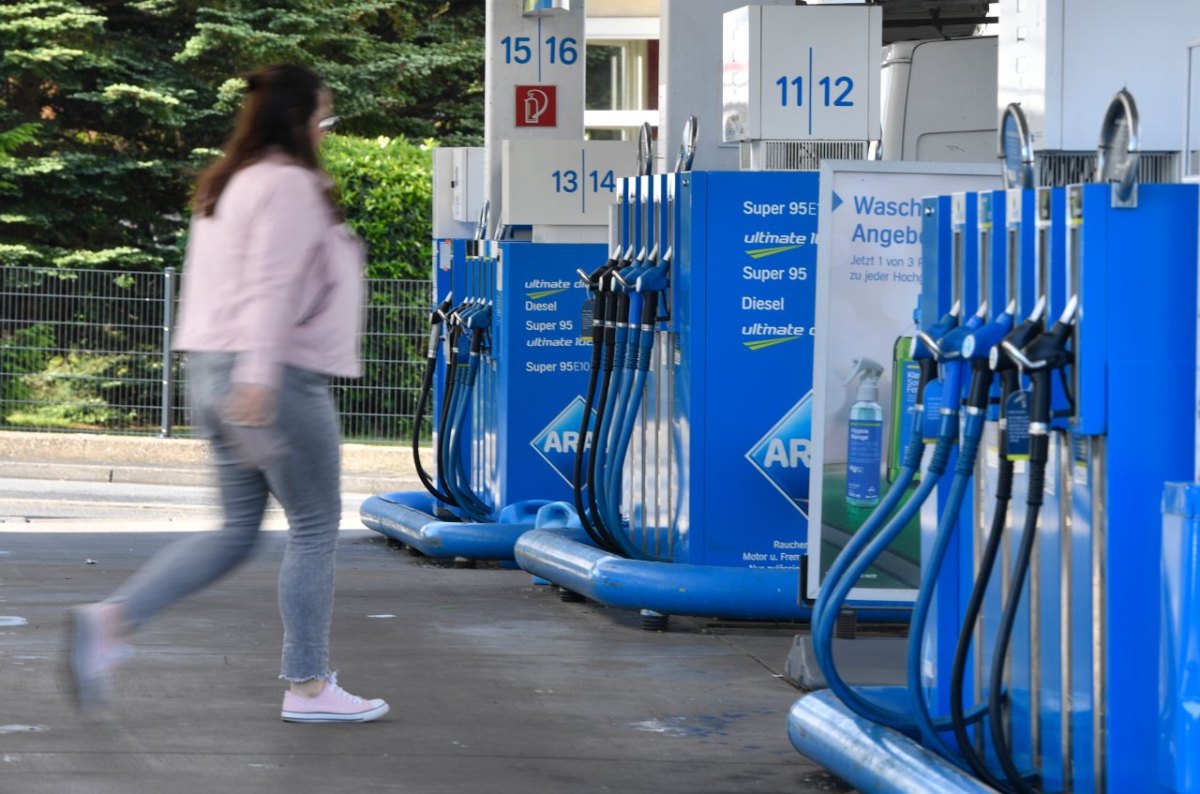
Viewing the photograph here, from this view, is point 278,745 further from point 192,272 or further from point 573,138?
point 573,138

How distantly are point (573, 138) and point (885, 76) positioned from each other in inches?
67.3

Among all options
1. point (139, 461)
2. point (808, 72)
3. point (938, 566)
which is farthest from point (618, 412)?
point (139, 461)

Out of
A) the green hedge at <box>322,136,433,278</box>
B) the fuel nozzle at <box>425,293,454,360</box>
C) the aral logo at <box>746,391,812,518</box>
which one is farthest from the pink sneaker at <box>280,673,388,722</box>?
the green hedge at <box>322,136,433,278</box>

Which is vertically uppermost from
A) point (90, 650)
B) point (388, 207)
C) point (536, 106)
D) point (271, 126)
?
point (536, 106)

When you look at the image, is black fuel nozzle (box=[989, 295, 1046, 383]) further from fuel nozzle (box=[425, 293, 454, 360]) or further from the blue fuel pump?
fuel nozzle (box=[425, 293, 454, 360])

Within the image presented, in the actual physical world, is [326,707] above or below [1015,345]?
below

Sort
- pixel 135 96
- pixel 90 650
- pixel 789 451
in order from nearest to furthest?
pixel 90 650
pixel 789 451
pixel 135 96

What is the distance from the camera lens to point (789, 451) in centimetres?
763

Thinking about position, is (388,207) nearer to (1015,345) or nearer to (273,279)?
(273,279)

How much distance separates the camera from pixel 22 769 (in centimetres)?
497

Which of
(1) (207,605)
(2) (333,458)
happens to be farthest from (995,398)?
(1) (207,605)

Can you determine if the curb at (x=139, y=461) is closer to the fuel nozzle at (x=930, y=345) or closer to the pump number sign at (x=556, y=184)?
the pump number sign at (x=556, y=184)

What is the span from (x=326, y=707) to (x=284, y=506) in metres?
0.57

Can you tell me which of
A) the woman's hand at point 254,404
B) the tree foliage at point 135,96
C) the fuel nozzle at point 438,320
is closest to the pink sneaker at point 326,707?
the woman's hand at point 254,404
